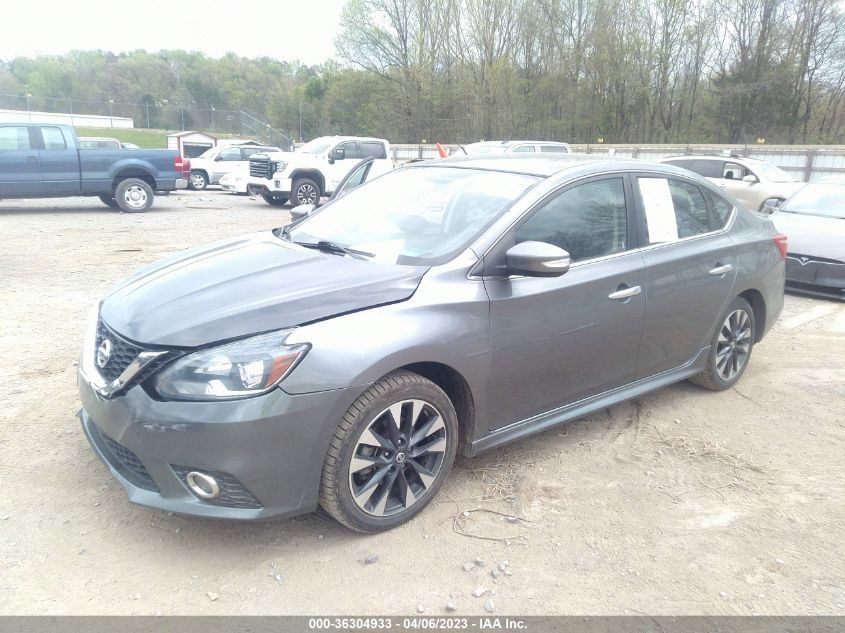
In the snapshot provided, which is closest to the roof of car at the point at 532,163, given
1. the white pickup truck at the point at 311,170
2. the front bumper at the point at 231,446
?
the front bumper at the point at 231,446

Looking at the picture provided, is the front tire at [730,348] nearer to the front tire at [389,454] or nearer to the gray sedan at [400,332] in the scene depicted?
the gray sedan at [400,332]

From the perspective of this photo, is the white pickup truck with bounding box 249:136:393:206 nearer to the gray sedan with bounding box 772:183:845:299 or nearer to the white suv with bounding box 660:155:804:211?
the white suv with bounding box 660:155:804:211

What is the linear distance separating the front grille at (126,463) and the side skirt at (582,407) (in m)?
1.50

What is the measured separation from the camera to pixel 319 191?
16562 mm

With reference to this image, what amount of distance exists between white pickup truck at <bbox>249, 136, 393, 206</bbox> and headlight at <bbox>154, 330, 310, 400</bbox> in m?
13.7

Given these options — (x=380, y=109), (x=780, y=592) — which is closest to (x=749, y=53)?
(x=380, y=109)

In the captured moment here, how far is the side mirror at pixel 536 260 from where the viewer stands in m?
2.99

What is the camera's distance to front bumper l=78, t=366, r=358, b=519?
8.05ft

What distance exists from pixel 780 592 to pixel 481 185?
2.45 m

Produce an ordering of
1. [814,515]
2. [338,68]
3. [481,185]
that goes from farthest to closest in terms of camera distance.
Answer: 1. [338,68]
2. [481,185]
3. [814,515]

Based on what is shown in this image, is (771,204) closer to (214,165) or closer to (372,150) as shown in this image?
(372,150)

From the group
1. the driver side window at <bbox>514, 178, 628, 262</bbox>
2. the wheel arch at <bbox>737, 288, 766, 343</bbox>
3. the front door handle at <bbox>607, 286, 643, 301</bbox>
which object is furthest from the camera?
the wheel arch at <bbox>737, 288, 766, 343</bbox>

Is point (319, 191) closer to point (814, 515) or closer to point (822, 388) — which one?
point (822, 388)

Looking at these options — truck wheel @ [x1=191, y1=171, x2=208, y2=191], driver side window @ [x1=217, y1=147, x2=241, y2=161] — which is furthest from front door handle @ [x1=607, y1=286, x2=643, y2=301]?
driver side window @ [x1=217, y1=147, x2=241, y2=161]
